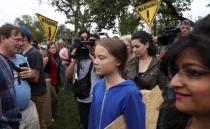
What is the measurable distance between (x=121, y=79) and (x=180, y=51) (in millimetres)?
2042

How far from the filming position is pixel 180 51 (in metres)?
1.72

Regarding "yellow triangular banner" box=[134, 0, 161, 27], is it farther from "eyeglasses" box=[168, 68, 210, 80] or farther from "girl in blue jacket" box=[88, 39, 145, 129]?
"eyeglasses" box=[168, 68, 210, 80]

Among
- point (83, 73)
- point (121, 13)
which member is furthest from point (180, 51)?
point (121, 13)

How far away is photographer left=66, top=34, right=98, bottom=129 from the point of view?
618 centimetres

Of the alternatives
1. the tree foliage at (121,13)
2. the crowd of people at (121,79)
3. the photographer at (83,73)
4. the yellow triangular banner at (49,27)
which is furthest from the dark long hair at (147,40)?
the tree foliage at (121,13)

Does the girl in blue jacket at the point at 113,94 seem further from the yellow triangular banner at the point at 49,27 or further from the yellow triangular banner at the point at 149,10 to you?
the yellow triangular banner at the point at 49,27

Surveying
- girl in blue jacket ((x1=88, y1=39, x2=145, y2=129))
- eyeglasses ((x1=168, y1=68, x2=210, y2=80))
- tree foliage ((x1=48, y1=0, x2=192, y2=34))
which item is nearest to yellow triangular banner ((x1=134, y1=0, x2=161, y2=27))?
girl in blue jacket ((x1=88, y1=39, x2=145, y2=129))

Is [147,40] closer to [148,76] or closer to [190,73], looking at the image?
[148,76]

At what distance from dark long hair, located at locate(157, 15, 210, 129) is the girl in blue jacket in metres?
1.46

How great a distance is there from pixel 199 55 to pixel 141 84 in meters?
3.50

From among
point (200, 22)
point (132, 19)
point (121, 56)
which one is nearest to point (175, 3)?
point (132, 19)

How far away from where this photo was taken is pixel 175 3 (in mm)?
25484

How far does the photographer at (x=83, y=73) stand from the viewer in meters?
6.18

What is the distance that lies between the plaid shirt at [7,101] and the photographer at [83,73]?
2781mm
